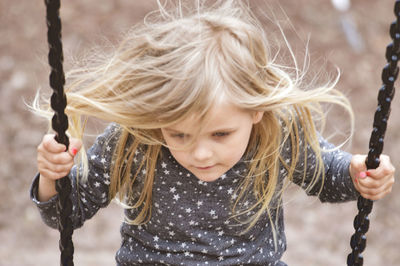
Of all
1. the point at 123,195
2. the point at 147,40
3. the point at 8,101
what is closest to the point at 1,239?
the point at 8,101

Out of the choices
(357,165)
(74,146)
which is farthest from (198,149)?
(357,165)

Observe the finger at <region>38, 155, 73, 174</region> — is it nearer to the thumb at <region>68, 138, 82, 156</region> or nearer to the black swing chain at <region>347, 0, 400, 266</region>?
the thumb at <region>68, 138, 82, 156</region>

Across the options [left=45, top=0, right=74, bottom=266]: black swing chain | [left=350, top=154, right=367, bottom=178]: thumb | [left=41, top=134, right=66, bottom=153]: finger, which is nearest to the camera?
[left=45, top=0, right=74, bottom=266]: black swing chain

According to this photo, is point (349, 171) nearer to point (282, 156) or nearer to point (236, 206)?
point (282, 156)

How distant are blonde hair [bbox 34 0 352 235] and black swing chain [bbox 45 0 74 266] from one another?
16 centimetres

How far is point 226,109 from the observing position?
53.7 inches

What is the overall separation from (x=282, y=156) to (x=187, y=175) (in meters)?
0.25

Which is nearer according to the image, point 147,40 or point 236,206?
point 147,40

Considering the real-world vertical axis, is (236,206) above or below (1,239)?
below

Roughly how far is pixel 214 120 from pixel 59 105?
1.06ft

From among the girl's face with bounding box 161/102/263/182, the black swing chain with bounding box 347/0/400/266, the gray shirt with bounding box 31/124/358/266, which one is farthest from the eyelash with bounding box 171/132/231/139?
the black swing chain with bounding box 347/0/400/266

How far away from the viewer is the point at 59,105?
126 centimetres

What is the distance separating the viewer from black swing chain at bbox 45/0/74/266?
121 cm

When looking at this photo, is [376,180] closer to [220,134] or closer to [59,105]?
[220,134]
